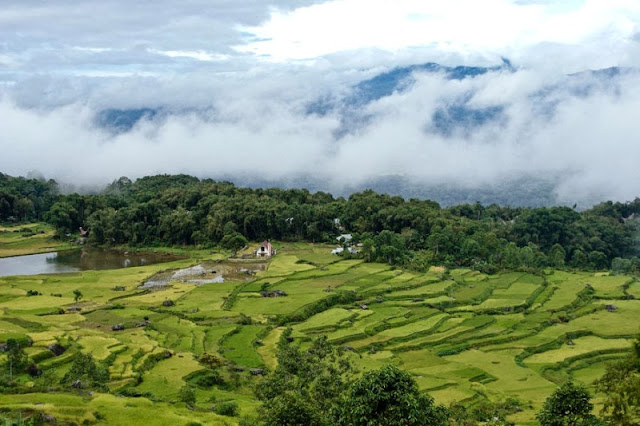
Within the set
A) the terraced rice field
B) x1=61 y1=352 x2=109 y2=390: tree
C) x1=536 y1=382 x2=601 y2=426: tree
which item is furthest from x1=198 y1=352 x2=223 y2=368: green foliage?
x1=536 y1=382 x2=601 y2=426: tree

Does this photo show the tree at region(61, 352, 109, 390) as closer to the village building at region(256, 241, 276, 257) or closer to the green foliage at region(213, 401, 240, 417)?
the green foliage at region(213, 401, 240, 417)

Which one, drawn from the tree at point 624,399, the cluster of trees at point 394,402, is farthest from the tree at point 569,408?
the tree at point 624,399

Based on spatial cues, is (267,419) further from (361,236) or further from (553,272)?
(361,236)

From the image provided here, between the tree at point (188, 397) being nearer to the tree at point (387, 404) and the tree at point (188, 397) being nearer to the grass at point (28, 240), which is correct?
the tree at point (387, 404)

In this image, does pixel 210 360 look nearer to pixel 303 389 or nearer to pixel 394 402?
pixel 303 389

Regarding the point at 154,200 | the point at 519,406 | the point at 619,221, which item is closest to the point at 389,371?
the point at 519,406

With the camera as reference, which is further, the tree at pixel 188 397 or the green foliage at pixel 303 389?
the tree at pixel 188 397
